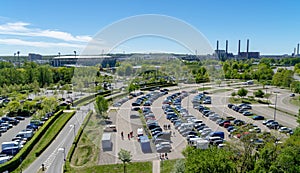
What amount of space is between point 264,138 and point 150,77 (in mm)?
14941

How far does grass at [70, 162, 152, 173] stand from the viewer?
5.83 metres

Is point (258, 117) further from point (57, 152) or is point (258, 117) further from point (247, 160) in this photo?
point (57, 152)

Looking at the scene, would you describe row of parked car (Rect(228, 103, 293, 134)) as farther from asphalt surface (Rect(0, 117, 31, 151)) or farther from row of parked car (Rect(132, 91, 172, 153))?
asphalt surface (Rect(0, 117, 31, 151))

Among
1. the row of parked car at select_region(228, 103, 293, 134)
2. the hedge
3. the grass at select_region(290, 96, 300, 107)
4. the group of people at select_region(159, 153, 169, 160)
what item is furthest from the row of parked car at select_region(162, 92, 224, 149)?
the grass at select_region(290, 96, 300, 107)

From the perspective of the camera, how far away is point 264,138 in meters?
→ 5.89

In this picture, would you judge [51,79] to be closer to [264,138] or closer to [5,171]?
[5,171]

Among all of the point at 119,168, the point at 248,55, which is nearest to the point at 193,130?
the point at 119,168

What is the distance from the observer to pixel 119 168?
5.96 m

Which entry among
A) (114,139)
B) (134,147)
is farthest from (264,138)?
(114,139)

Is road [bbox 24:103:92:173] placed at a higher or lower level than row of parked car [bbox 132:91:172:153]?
lower

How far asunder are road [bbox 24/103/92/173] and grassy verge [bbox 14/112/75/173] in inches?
5.1

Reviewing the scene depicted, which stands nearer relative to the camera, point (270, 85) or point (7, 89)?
point (7, 89)

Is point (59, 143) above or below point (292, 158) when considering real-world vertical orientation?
below

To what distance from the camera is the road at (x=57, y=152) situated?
6230mm
